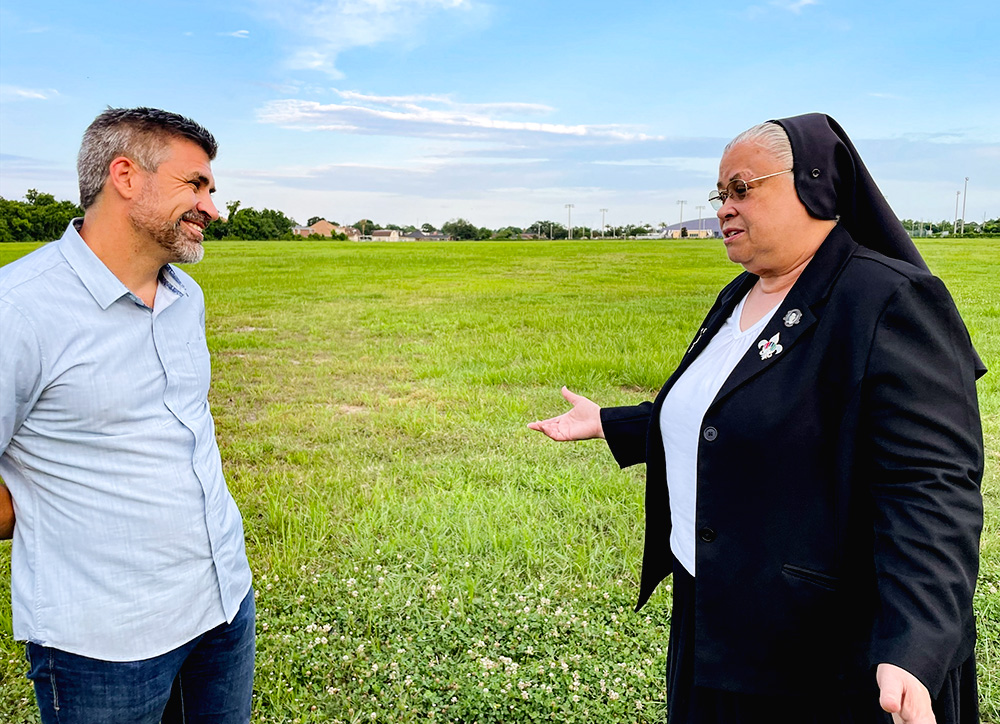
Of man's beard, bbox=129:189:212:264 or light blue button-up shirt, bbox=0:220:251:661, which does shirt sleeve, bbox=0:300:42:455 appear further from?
man's beard, bbox=129:189:212:264

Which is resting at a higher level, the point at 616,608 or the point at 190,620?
the point at 190,620

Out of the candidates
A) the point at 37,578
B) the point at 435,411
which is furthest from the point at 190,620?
the point at 435,411

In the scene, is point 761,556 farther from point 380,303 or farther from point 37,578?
point 380,303

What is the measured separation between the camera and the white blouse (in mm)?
2158

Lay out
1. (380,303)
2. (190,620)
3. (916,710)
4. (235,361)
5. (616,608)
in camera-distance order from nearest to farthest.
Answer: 1. (916,710)
2. (190,620)
3. (616,608)
4. (235,361)
5. (380,303)

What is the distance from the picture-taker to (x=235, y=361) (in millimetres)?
10672

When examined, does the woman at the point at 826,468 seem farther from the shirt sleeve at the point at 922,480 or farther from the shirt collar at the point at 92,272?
the shirt collar at the point at 92,272

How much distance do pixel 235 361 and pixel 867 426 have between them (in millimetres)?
10043

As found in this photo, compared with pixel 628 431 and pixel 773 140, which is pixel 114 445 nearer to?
pixel 628 431

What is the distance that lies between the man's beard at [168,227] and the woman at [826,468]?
156 centimetres

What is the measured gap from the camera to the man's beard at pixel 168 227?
212 centimetres

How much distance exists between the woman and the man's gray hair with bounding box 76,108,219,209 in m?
1.63

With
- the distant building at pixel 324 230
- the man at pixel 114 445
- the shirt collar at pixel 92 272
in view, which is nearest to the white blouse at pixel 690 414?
the man at pixel 114 445

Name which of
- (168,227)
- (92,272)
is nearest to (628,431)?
(168,227)
